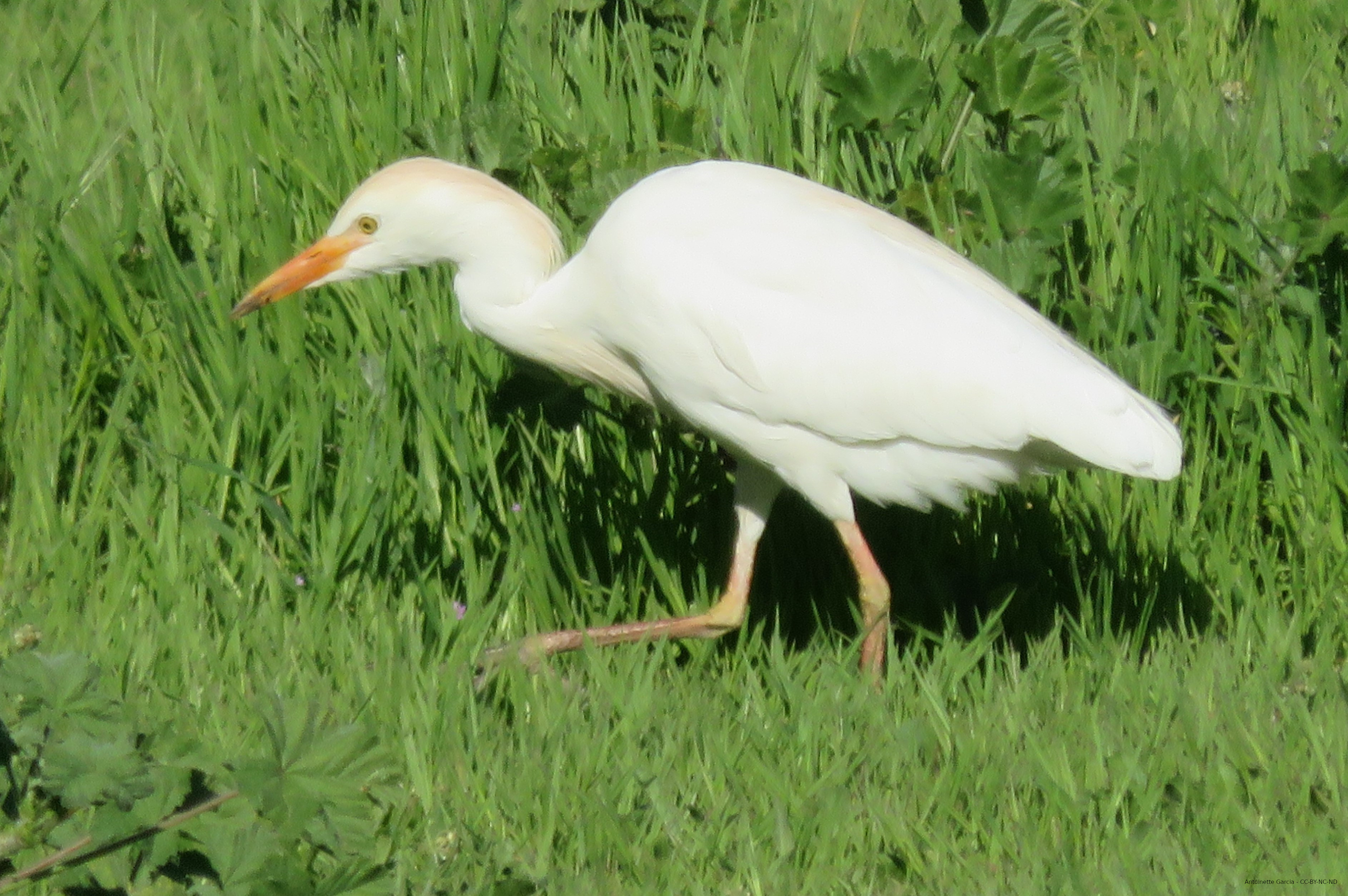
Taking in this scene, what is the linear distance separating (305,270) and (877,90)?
1.45 m

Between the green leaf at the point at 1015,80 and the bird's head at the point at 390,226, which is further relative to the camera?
the green leaf at the point at 1015,80

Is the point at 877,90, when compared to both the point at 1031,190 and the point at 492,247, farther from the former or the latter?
the point at 492,247

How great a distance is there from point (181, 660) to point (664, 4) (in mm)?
2301

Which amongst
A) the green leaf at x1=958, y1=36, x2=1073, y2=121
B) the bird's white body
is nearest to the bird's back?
the bird's white body

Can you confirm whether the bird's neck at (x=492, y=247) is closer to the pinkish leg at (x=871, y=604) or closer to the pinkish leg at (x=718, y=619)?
the pinkish leg at (x=718, y=619)

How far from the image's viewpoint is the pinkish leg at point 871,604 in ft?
12.4

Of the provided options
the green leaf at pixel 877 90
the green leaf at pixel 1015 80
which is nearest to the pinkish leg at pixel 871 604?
the green leaf at pixel 877 90

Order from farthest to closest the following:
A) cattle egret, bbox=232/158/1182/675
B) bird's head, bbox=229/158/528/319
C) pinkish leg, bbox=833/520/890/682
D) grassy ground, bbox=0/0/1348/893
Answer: pinkish leg, bbox=833/520/890/682
bird's head, bbox=229/158/528/319
cattle egret, bbox=232/158/1182/675
grassy ground, bbox=0/0/1348/893

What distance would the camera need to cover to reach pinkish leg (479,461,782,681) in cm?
366

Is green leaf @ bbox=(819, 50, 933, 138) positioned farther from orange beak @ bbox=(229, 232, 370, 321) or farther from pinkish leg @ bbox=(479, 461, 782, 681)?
orange beak @ bbox=(229, 232, 370, 321)

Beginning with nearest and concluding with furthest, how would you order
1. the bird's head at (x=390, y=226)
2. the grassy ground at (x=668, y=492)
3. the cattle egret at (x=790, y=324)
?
the grassy ground at (x=668, y=492) → the cattle egret at (x=790, y=324) → the bird's head at (x=390, y=226)

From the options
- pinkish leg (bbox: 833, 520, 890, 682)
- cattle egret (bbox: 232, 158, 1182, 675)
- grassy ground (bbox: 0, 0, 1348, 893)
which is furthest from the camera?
pinkish leg (bbox: 833, 520, 890, 682)

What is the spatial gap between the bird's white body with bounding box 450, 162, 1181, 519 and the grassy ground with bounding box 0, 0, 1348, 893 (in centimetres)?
39

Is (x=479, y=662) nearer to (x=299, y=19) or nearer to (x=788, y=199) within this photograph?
(x=788, y=199)
